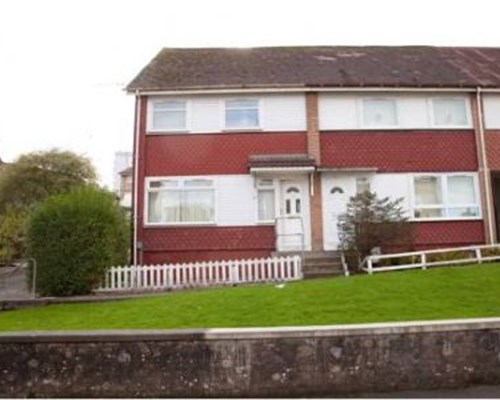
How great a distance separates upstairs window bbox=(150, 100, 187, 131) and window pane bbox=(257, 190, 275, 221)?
3.50 m

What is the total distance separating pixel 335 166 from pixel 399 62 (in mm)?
6131

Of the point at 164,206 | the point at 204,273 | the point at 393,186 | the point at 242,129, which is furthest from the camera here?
the point at 242,129

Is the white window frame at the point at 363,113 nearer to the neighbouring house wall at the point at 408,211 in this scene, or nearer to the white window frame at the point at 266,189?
the neighbouring house wall at the point at 408,211

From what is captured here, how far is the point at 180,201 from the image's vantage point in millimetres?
19875

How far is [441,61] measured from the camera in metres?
23.4

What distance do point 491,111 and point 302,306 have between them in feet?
44.3

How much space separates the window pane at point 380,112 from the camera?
67.8 ft

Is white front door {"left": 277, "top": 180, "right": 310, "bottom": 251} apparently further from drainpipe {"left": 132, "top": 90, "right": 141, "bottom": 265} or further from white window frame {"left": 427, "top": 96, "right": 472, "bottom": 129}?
white window frame {"left": 427, "top": 96, "right": 472, "bottom": 129}

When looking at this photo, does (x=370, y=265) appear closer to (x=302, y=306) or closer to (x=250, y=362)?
(x=302, y=306)

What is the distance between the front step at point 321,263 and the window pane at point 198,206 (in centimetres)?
271

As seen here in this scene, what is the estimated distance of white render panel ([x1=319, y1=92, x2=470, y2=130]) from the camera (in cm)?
2044

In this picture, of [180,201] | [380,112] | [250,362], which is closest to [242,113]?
[180,201]

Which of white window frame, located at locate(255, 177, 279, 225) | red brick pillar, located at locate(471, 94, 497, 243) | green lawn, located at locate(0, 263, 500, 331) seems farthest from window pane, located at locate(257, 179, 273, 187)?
red brick pillar, located at locate(471, 94, 497, 243)

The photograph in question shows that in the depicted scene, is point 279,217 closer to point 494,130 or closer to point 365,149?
point 365,149
